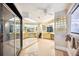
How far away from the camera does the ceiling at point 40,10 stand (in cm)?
199

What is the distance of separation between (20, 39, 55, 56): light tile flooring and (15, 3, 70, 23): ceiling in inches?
16.2

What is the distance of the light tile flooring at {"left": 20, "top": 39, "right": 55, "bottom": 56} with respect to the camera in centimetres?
209

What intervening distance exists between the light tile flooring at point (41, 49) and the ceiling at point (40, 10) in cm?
41

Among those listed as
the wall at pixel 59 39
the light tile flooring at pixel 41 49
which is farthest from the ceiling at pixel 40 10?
the light tile flooring at pixel 41 49

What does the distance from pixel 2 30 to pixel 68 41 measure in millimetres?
1150

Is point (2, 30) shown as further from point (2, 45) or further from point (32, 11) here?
point (32, 11)

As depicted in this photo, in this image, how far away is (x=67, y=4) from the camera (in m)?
1.93

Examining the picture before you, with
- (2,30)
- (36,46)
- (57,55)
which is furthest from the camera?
(36,46)

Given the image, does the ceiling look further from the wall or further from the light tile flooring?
the light tile flooring

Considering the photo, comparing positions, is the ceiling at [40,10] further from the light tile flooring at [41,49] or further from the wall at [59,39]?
the light tile flooring at [41,49]

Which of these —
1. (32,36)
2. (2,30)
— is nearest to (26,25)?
(32,36)

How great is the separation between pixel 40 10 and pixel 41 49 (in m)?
0.72

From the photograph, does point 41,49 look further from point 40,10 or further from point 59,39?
point 40,10

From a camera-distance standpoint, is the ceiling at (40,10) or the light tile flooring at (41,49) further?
the light tile flooring at (41,49)
